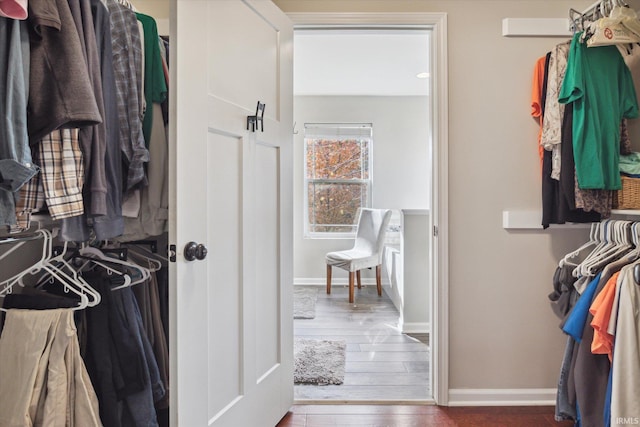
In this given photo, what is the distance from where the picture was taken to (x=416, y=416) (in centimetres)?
194

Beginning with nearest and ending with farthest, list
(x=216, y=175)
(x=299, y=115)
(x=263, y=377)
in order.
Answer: (x=216, y=175) < (x=263, y=377) < (x=299, y=115)

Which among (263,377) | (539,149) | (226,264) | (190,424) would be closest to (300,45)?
(539,149)

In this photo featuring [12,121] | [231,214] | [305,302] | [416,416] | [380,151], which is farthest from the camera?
[380,151]

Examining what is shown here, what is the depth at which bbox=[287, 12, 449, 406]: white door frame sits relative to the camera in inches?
79.0

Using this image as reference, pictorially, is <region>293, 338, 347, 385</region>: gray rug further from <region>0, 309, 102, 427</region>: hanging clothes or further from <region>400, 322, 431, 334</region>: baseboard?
<region>0, 309, 102, 427</region>: hanging clothes

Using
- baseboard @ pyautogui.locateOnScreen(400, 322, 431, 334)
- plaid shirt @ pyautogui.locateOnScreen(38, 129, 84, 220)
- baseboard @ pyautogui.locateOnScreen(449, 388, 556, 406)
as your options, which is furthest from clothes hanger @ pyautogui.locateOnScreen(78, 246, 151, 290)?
baseboard @ pyautogui.locateOnScreen(400, 322, 431, 334)

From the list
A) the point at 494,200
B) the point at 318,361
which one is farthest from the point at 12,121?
the point at 318,361

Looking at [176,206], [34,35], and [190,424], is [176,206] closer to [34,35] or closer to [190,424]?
[34,35]

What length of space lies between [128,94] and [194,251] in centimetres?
54

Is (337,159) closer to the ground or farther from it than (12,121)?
farther from it

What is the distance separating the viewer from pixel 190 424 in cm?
127

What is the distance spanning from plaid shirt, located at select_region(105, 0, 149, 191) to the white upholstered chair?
294 centimetres

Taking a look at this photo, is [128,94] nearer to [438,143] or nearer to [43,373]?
[43,373]

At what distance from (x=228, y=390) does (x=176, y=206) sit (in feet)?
2.53
